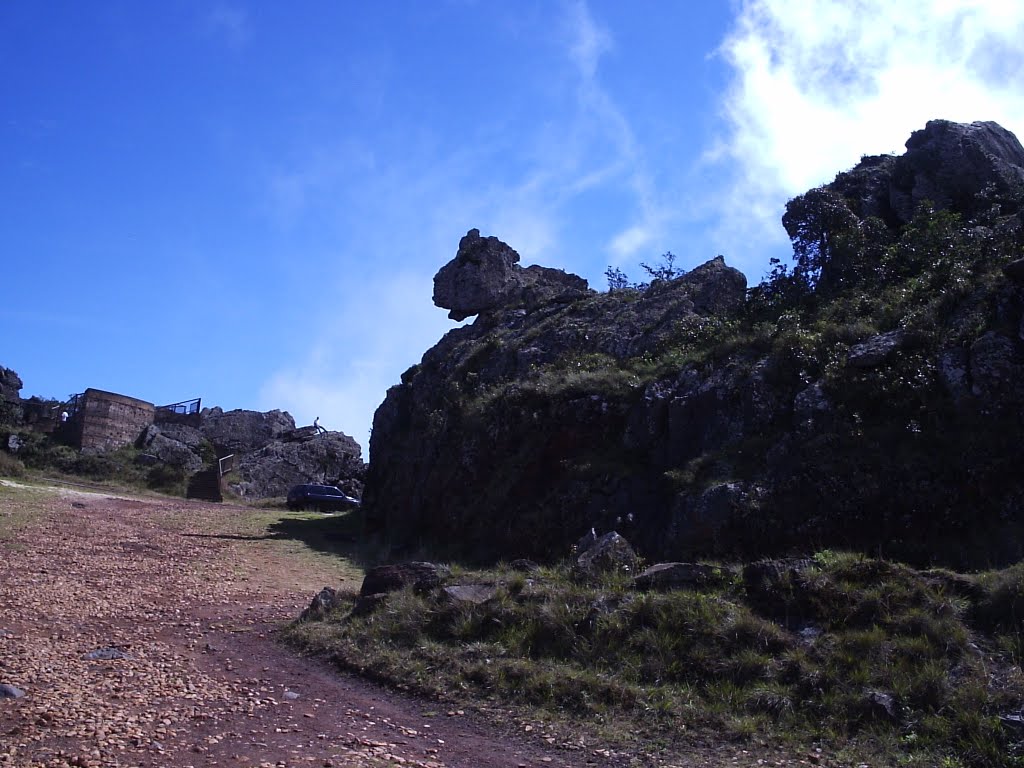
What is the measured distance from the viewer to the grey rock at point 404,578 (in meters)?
11.4

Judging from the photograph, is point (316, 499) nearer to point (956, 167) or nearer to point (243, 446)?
point (243, 446)

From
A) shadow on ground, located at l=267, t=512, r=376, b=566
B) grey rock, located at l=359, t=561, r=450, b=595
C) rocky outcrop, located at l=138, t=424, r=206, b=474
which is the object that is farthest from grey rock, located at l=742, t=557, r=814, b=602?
rocky outcrop, located at l=138, t=424, r=206, b=474

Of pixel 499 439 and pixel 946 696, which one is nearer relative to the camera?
pixel 946 696

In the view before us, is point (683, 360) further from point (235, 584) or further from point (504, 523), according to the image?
point (235, 584)

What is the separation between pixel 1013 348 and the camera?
43.5 ft

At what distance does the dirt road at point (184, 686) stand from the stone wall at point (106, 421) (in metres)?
28.9

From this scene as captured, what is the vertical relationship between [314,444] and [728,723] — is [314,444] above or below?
above

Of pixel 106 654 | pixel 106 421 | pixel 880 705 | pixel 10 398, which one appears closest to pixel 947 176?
pixel 880 705

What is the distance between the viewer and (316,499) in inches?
1417

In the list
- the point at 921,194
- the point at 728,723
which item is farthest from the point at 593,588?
the point at 921,194

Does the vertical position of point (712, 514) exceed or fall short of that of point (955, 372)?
it falls short

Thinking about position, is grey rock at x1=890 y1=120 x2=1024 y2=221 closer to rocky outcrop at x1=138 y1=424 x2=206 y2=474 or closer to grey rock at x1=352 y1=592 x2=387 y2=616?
grey rock at x1=352 y1=592 x2=387 y2=616

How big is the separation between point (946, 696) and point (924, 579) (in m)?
2.04

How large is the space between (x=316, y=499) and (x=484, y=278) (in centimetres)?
1125
